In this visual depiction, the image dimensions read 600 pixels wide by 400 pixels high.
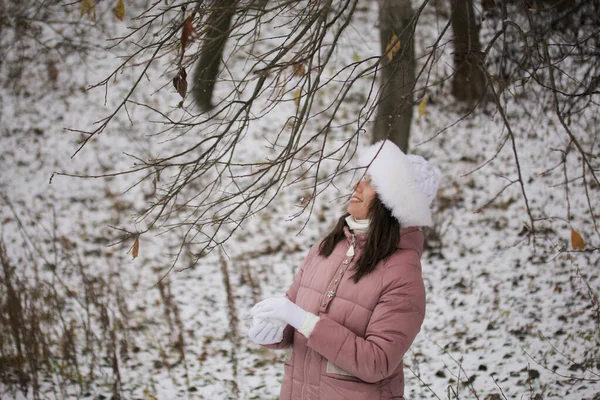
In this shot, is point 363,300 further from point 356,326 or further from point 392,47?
point 392,47

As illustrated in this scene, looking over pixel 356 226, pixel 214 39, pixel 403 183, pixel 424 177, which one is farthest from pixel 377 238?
pixel 214 39

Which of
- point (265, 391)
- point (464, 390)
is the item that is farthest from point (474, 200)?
point (265, 391)

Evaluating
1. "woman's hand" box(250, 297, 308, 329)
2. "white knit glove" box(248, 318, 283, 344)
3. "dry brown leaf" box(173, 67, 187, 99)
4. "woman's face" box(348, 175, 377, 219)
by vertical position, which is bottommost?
"white knit glove" box(248, 318, 283, 344)

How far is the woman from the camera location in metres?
2.14

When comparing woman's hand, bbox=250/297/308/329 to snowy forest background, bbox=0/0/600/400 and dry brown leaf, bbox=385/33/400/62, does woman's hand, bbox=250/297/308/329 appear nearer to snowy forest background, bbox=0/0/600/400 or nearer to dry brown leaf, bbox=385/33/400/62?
snowy forest background, bbox=0/0/600/400

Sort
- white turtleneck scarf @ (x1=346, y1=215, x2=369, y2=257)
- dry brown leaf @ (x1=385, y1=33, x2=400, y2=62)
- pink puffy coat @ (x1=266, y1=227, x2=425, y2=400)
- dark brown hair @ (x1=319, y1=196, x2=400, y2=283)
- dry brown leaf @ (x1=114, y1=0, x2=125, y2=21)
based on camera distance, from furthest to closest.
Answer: dry brown leaf @ (x1=385, y1=33, x2=400, y2=62)
dry brown leaf @ (x1=114, y1=0, x2=125, y2=21)
white turtleneck scarf @ (x1=346, y1=215, x2=369, y2=257)
dark brown hair @ (x1=319, y1=196, x2=400, y2=283)
pink puffy coat @ (x1=266, y1=227, x2=425, y2=400)

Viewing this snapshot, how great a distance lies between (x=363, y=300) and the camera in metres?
2.23

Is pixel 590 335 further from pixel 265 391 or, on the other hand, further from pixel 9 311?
pixel 9 311

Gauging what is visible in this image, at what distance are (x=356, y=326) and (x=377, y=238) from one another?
1.19 feet

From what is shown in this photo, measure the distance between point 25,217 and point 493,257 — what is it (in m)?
5.79

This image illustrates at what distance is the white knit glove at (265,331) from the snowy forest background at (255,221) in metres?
0.37

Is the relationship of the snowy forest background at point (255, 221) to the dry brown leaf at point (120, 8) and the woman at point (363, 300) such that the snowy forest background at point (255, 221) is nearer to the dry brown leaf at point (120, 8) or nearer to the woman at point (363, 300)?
the dry brown leaf at point (120, 8)

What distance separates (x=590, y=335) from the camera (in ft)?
14.1

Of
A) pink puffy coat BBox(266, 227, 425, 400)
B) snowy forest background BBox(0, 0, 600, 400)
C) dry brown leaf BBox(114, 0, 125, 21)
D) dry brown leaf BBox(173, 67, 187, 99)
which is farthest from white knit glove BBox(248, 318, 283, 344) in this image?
dry brown leaf BBox(114, 0, 125, 21)
